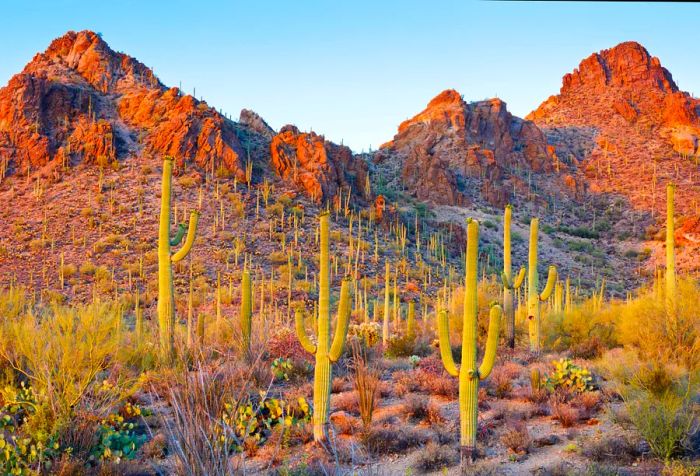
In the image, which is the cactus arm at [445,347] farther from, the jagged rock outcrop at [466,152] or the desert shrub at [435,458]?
the jagged rock outcrop at [466,152]

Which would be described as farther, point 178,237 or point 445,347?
point 178,237

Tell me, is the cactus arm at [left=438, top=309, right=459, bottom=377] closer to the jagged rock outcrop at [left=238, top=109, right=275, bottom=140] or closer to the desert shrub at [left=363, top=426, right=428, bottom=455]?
the desert shrub at [left=363, top=426, right=428, bottom=455]

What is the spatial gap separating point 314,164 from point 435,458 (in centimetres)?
4026

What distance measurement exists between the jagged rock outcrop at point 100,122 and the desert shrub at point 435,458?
36.8m

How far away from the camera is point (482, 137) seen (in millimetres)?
72625

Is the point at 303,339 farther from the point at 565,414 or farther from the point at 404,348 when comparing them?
the point at 404,348

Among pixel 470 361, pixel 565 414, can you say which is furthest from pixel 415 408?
pixel 565 414

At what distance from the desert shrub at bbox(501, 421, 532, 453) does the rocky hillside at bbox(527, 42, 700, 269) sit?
49006 millimetres

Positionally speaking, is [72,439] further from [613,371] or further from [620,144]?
[620,144]

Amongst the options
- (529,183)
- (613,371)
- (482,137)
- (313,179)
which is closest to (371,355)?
(613,371)

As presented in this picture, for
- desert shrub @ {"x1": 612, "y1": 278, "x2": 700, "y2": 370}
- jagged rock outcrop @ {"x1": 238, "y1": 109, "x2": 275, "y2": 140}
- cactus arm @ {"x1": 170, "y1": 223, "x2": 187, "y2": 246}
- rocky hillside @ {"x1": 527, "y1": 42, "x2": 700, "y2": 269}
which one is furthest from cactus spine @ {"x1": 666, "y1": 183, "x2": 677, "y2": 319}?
jagged rock outcrop @ {"x1": 238, "y1": 109, "x2": 275, "y2": 140}

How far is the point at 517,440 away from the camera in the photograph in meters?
8.15

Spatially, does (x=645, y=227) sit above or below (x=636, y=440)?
above

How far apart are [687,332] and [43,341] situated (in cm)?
1074
